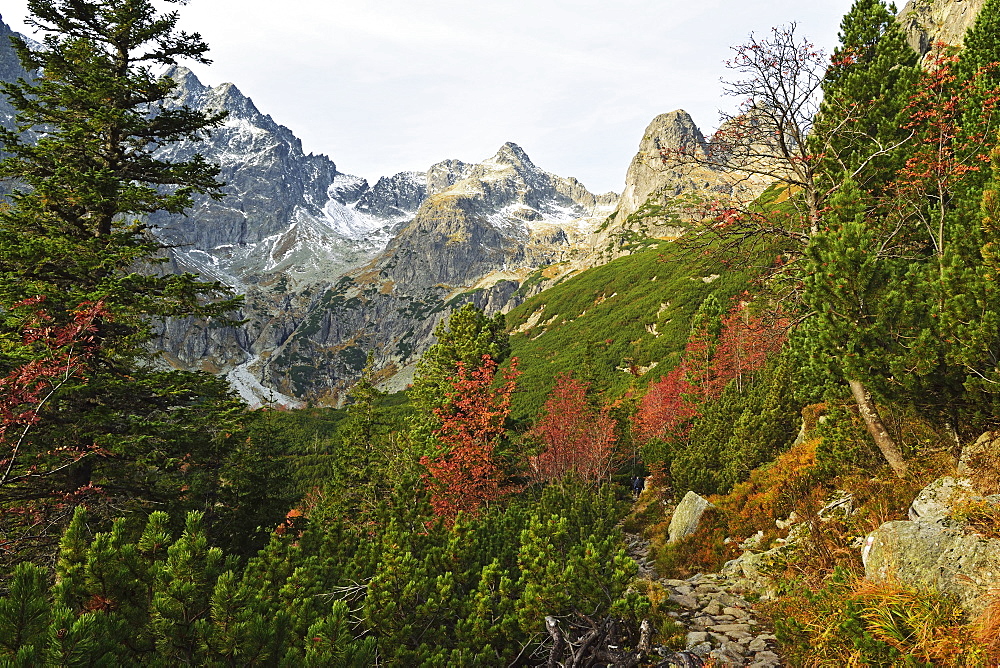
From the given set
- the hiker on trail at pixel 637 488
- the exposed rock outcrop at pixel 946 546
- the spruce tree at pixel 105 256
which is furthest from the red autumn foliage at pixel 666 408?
the spruce tree at pixel 105 256

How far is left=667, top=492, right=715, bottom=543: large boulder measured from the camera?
12.1 m

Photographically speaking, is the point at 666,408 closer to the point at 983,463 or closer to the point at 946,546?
the point at 983,463

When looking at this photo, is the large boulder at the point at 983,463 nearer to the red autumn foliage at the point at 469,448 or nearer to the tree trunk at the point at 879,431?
the tree trunk at the point at 879,431

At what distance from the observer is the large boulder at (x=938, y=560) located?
14.3 ft

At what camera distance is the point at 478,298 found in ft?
569

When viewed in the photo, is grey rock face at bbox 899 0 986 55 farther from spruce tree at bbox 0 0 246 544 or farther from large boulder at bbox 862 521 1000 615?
spruce tree at bbox 0 0 246 544

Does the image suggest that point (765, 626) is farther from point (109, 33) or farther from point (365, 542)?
point (109, 33)

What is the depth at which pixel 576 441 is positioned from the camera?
24688 millimetres

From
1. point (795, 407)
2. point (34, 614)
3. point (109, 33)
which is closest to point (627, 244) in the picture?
point (795, 407)

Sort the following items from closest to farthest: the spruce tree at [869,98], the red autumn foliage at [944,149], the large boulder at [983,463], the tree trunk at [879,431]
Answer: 1. the large boulder at [983,463]
2. the tree trunk at [879,431]
3. the red autumn foliage at [944,149]
4. the spruce tree at [869,98]

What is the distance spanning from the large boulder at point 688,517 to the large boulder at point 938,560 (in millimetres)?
7177

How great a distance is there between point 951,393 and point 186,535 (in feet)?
29.0

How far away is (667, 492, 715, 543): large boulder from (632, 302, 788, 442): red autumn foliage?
9405 mm

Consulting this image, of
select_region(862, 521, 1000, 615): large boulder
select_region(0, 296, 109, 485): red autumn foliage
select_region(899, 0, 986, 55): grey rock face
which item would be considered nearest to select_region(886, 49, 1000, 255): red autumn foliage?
select_region(862, 521, 1000, 615): large boulder
